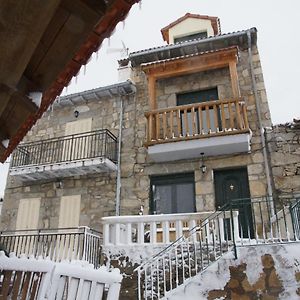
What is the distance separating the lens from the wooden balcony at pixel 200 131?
30.6 ft

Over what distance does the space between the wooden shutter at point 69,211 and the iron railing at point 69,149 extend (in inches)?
52.5

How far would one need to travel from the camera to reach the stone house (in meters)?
9.46

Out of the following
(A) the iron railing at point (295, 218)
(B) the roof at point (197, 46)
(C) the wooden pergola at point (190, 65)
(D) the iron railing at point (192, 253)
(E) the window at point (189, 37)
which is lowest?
(D) the iron railing at point (192, 253)

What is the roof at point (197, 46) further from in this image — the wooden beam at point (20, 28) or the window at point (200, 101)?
the wooden beam at point (20, 28)

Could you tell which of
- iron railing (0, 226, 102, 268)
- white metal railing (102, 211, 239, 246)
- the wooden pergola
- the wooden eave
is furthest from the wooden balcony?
iron railing (0, 226, 102, 268)

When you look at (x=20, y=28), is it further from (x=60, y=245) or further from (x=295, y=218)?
(x=60, y=245)

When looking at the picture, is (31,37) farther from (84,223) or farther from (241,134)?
(84,223)

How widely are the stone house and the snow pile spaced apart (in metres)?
1.74

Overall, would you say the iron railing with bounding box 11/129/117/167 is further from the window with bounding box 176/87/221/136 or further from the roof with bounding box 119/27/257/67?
the roof with bounding box 119/27/257/67

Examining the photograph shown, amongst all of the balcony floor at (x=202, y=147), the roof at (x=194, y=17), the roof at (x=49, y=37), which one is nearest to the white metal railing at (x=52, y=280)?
the roof at (x=49, y=37)

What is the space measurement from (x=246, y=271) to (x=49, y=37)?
5.81m

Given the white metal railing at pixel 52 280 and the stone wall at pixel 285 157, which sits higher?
the stone wall at pixel 285 157

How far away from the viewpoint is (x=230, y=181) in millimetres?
9844

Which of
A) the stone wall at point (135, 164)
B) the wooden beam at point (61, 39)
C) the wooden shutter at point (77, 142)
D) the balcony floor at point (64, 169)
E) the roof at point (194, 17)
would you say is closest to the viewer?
the wooden beam at point (61, 39)
